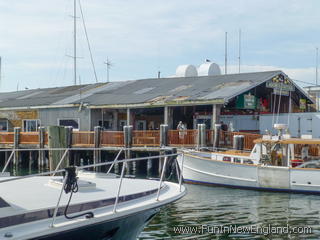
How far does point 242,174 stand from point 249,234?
25.9 ft

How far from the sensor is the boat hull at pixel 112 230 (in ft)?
23.4

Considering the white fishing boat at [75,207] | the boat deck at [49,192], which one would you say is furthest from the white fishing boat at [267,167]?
the white fishing boat at [75,207]

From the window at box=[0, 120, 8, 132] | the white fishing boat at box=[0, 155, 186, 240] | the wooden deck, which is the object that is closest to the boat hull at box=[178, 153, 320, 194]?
the wooden deck

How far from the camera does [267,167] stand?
18.9 metres

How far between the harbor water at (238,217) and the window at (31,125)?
60.4 feet

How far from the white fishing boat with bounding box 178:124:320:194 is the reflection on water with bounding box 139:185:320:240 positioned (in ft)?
1.79

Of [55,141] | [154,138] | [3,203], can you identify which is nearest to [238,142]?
[154,138]

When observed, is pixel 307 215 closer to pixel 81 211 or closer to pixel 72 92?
pixel 81 211

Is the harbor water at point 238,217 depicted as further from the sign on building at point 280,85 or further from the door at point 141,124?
the door at point 141,124

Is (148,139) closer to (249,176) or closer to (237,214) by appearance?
(249,176)

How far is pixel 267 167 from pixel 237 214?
17.6ft

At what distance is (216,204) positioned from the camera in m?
15.9

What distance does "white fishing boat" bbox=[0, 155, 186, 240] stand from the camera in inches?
270

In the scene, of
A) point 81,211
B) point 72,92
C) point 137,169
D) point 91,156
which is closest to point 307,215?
point 81,211
